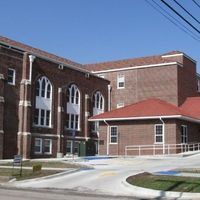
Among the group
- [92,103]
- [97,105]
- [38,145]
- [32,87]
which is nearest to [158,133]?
[38,145]

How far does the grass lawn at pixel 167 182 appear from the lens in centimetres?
1855

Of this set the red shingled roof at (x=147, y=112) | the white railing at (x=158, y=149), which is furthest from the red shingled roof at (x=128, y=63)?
the white railing at (x=158, y=149)

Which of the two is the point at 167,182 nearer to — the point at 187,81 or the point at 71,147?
the point at 71,147

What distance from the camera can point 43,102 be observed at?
48.3 metres

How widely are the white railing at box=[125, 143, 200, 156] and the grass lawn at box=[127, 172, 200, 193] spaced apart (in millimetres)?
18765

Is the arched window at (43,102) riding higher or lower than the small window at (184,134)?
higher

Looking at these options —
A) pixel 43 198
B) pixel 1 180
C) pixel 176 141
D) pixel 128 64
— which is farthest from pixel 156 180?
pixel 128 64

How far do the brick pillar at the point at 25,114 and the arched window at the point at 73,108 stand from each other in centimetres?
765

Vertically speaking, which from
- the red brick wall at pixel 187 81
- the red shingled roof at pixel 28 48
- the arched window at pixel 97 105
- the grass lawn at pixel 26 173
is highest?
the red shingled roof at pixel 28 48

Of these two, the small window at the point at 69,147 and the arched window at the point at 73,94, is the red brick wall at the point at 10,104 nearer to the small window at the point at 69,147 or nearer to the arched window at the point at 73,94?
the small window at the point at 69,147

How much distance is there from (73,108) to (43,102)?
5736mm

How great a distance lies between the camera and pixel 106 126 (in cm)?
4522

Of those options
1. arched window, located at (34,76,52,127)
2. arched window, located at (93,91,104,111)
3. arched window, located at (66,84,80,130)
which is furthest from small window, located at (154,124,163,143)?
arched window, located at (93,91,104,111)

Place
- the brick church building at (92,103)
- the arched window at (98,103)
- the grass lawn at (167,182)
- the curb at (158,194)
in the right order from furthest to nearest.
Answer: the arched window at (98,103)
the brick church building at (92,103)
the grass lawn at (167,182)
the curb at (158,194)
